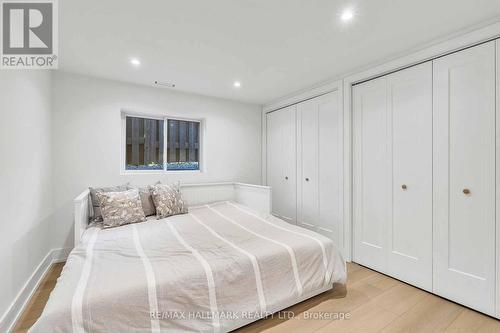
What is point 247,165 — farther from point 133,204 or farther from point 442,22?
point 442,22

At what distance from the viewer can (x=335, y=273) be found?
1.99 metres

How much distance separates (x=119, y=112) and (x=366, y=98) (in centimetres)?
312

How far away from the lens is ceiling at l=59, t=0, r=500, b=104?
1.60 meters

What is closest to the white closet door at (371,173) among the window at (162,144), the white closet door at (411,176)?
the white closet door at (411,176)

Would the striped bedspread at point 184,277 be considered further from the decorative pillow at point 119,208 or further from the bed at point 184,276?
the decorative pillow at point 119,208

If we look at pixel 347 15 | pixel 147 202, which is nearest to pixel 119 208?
pixel 147 202

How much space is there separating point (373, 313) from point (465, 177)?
135 centimetres

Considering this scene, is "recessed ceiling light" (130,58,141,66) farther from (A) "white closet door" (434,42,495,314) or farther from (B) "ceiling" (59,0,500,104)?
(A) "white closet door" (434,42,495,314)

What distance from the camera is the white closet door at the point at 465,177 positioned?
175 centimetres

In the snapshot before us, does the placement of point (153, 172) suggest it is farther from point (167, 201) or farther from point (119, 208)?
point (119, 208)

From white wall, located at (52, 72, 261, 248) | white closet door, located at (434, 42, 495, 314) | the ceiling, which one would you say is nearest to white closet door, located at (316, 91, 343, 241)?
the ceiling

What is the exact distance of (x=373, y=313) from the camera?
178 cm

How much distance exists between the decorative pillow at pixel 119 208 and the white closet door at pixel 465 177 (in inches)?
119

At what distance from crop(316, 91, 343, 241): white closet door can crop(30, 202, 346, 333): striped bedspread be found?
0.90 meters
